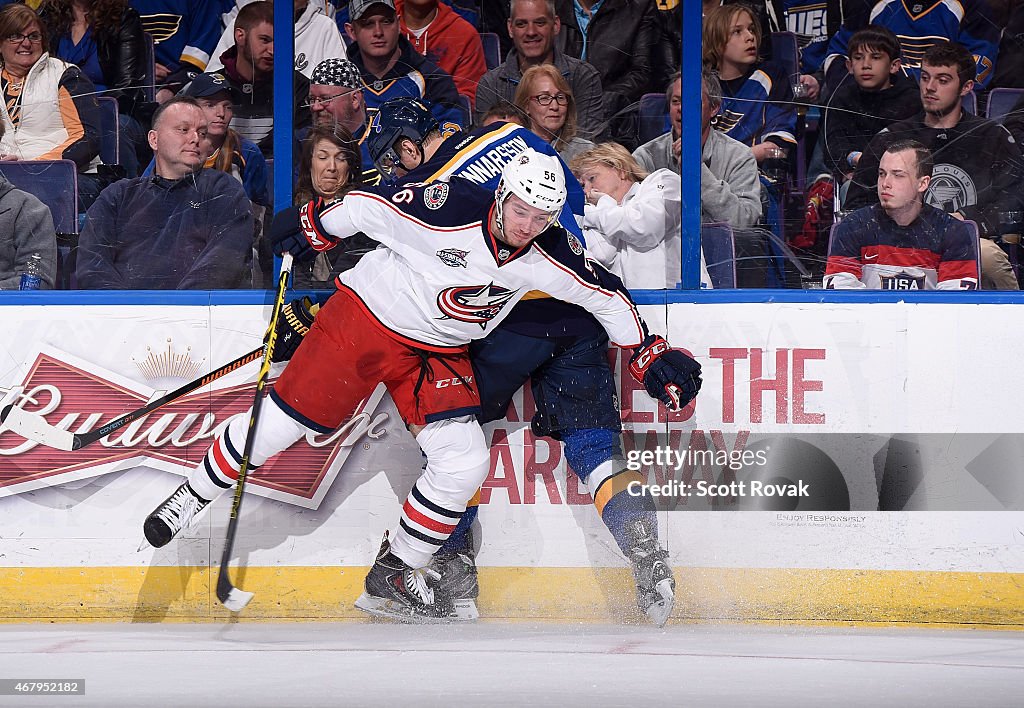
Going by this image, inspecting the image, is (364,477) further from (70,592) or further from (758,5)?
(758,5)

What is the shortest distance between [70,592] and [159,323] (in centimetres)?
93

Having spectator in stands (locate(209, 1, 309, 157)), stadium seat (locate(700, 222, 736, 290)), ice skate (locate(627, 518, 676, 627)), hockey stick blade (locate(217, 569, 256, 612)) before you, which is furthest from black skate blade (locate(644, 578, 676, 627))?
spectator in stands (locate(209, 1, 309, 157))

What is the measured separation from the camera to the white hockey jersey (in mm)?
3018

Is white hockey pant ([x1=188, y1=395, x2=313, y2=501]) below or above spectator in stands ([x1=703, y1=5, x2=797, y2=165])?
below

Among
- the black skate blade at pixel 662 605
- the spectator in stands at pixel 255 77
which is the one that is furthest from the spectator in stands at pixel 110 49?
the black skate blade at pixel 662 605

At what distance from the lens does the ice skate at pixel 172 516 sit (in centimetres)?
313

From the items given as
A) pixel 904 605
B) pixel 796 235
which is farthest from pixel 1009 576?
pixel 796 235

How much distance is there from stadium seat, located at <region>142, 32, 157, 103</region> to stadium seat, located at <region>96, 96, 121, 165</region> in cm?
12

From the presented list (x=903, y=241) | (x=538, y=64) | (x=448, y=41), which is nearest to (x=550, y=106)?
(x=538, y=64)

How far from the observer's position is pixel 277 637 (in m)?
3.09

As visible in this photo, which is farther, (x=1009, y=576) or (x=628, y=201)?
(x=628, y=201)

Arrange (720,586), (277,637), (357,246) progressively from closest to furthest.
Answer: (277,637)
(720,586)
(357,246)

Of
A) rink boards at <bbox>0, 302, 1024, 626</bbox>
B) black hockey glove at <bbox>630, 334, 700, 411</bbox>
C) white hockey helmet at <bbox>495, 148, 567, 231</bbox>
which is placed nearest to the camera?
white hockey helmet at <bbox>495, 148, 567, 231</bbox>

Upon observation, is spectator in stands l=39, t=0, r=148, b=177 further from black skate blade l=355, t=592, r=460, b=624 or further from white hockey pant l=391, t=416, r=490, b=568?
black skate blade l=355, t=592, r=460, b=624
